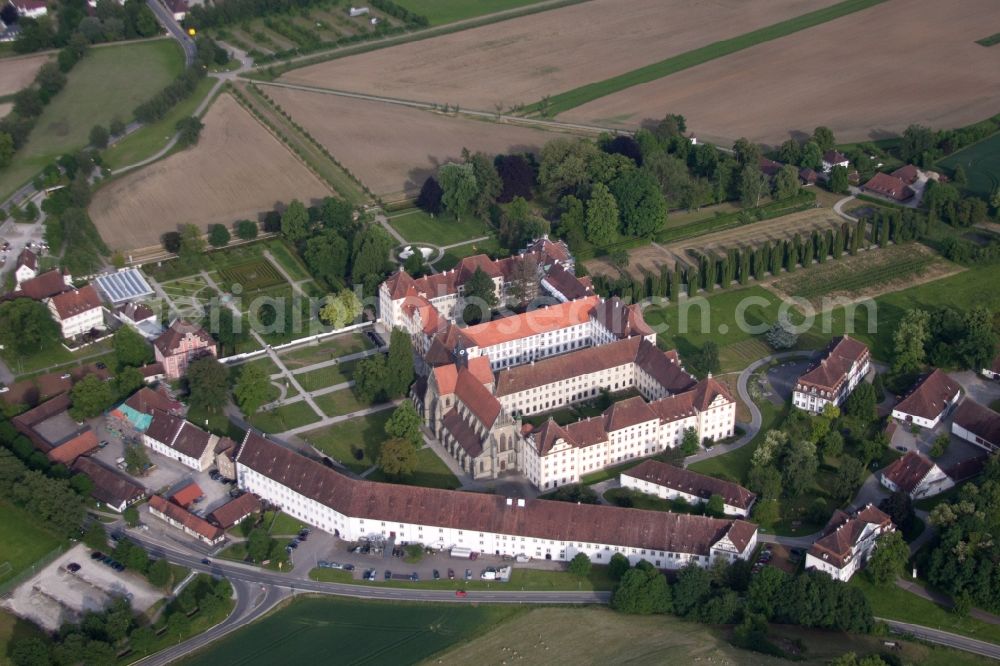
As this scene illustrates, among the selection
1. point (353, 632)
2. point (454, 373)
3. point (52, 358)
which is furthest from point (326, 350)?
point (353, 632)

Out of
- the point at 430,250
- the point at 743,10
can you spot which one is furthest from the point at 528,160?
the point at 743,10

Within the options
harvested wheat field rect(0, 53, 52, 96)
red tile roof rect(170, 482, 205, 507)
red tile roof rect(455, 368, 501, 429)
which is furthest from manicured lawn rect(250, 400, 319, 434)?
harvested wheat field rect(0, 53, 52, 96)

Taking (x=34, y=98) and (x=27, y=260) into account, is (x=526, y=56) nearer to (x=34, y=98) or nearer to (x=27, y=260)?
(x=34, y=98)

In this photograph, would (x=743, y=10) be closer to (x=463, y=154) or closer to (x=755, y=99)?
(x=755, y=99)

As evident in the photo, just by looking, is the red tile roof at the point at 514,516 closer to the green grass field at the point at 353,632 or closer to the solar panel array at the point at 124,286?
the green grass field at the point at 353,632

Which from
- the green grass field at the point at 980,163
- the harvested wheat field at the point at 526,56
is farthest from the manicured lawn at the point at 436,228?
the green grass field at the point at 980,163

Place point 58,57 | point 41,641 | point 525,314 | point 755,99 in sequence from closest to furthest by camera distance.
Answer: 1. point 41,641
2. point 525,314
3. point 755,99
4. point 58,57
